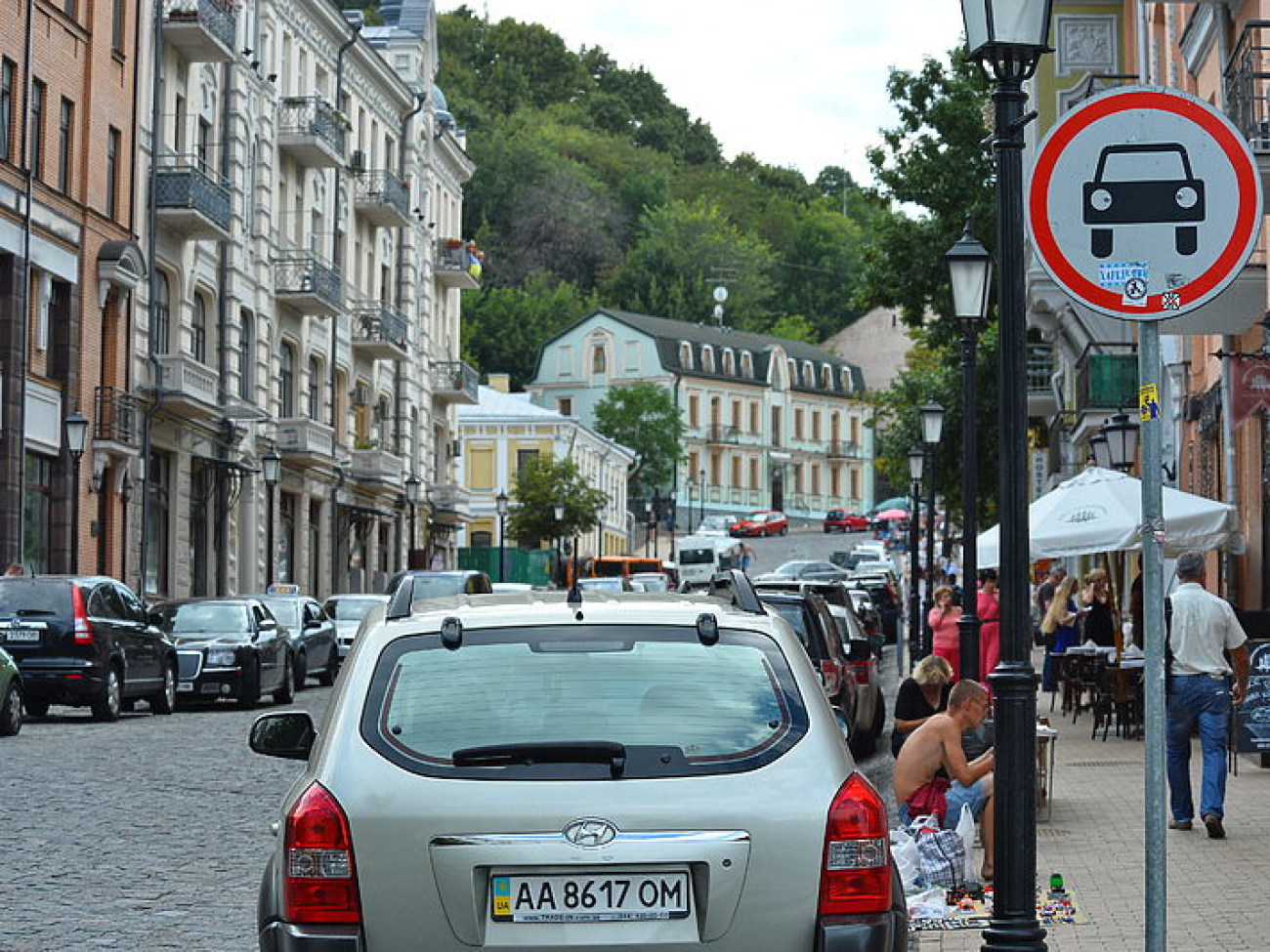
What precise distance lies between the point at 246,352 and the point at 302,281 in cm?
282

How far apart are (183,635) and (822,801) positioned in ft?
81.4

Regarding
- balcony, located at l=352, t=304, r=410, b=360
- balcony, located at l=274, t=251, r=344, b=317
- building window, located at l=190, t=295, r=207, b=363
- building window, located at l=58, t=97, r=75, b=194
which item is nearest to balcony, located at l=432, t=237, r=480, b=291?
balcony, located at l=352, t=304, r=410, b=360

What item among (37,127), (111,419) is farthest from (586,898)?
(111,419)

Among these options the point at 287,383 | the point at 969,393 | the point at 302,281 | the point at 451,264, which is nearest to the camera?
the point at 969,393

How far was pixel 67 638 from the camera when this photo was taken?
24.5 m

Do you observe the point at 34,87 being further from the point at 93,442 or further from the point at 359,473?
the point at 359,473

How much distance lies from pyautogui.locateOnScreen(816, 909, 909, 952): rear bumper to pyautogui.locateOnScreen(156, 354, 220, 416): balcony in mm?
36961

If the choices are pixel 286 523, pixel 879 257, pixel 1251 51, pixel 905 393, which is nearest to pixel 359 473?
pixel 286 523

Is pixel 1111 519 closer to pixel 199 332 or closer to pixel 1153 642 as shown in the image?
pixel 1153 642

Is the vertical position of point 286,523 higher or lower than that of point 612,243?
lower

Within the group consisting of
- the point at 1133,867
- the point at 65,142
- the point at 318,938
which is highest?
the point at 65,142

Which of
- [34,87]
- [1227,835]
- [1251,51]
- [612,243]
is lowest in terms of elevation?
[1227,835]

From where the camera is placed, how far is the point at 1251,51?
20859mm

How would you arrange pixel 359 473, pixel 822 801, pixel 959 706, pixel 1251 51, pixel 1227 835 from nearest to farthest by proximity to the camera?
1. pixel 822 801
2. pixel 959 706
3. pixel 1227 835
4. pixel 1251 51
5. pixel 359 473
